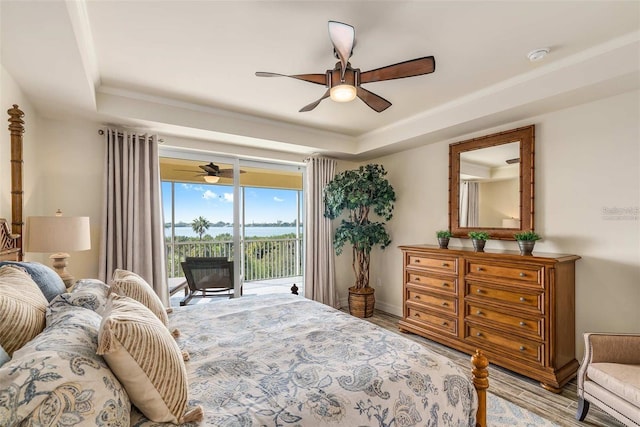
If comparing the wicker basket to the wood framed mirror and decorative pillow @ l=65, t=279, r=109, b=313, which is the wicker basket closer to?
the wood framed mirror

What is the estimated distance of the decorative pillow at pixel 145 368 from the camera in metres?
0.98

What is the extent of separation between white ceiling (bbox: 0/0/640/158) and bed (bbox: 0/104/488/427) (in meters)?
1.29

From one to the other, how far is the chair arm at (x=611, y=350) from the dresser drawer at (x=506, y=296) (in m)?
0.46

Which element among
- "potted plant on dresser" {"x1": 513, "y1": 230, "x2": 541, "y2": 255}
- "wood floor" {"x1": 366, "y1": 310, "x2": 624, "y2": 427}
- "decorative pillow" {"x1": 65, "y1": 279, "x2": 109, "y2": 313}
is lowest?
"wood floor" {"x1": 366, "y1": 310, "x2": 624, "y2": 427}

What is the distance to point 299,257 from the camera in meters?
4.84

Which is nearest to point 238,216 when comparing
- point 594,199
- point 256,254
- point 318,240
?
point 256,254

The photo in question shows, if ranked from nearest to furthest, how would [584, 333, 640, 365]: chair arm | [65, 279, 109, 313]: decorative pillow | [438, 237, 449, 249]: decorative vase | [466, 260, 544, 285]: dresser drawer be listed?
[65, 279, 109, 313]: decorative pillow
[584, 333, 640, 365]: chair arm
[466, 260, 544, 285]: dresser drawer
[438, 237, 449, 249]: decorative vase

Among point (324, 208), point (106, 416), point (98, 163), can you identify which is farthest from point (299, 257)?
point (106, 416)

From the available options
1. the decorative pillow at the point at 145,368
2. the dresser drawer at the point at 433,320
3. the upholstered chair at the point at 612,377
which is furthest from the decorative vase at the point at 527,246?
the decorative pillow at the point at 145,368

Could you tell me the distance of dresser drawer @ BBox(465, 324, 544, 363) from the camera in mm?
2537

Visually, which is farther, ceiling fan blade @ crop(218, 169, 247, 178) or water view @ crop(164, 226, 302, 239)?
ceiling fan blade @ crop(218, 169, 247, 178)

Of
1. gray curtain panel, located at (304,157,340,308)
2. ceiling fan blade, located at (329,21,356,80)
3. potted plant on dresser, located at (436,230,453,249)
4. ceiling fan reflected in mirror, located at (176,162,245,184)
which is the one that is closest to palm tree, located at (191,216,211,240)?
ceiling fan reflected in mirror, located at (176,162,245,184)

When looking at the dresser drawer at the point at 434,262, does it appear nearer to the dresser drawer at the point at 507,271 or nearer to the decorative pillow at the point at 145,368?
the dresser drawer at the point at 507,271

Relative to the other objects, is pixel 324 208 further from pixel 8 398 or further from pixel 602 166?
pixel 8 398
